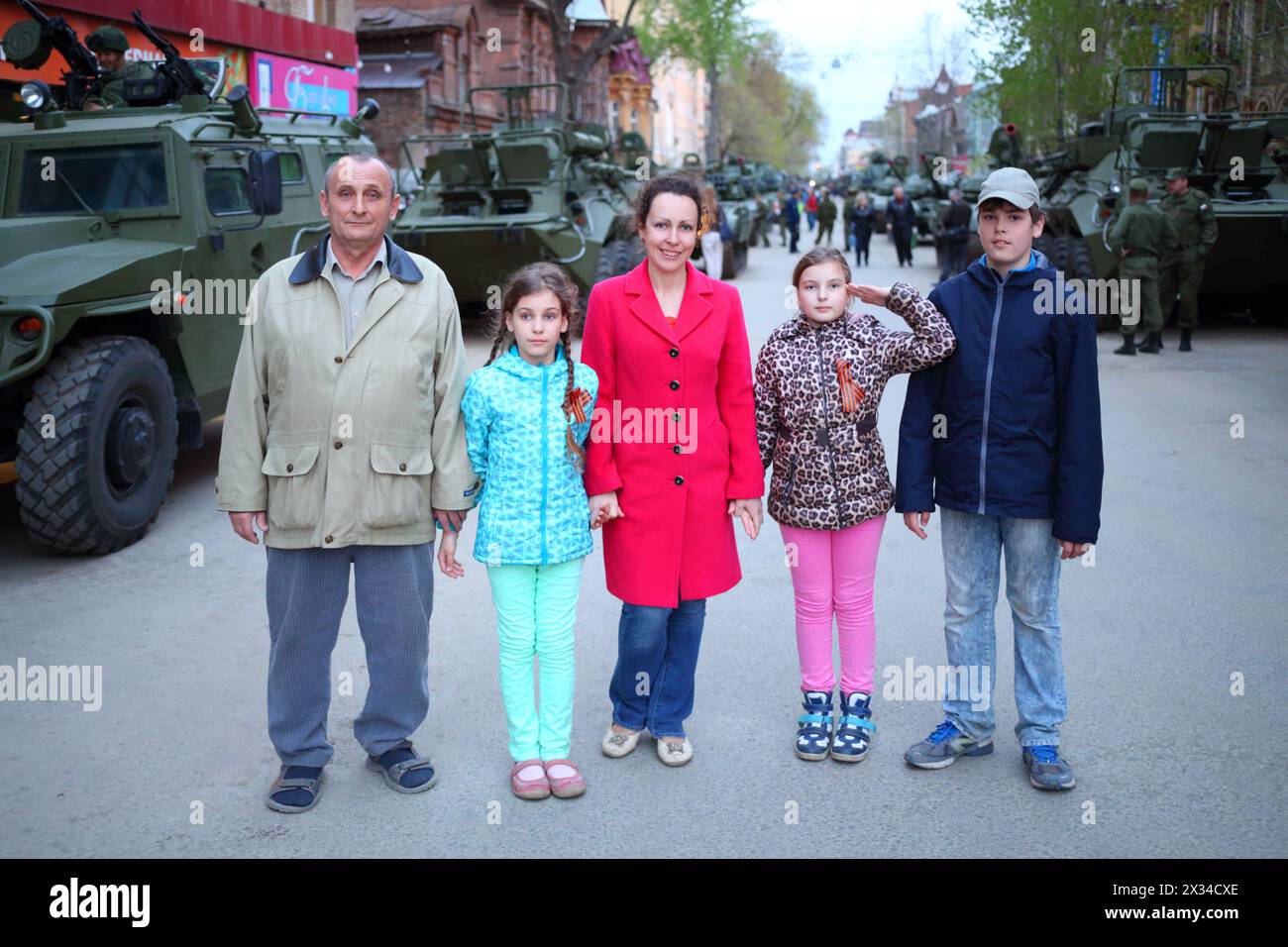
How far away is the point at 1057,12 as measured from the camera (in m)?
24.4

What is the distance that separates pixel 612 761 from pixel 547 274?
1523 mm

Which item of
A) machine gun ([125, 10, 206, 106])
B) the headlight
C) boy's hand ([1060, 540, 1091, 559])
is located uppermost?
machine gun ([125, 10, 206, 106])

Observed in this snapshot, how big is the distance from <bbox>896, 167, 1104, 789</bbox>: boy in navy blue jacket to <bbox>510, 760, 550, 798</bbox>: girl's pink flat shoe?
1120 mm

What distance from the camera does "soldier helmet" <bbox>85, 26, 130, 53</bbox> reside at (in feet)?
29.8

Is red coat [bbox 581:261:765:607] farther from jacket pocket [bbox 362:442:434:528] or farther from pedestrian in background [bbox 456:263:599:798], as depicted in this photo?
jacket pocket [bbox 362:442:434:528]

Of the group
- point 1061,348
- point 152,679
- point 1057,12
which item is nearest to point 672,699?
point 1061,348

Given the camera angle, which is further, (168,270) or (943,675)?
(168,270)

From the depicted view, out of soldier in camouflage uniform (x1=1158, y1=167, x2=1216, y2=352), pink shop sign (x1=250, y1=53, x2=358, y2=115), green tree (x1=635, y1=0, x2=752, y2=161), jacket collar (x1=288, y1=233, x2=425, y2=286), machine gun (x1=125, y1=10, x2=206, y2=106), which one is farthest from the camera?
green tree (x1=635, y1=0, x2=752, y2=161)

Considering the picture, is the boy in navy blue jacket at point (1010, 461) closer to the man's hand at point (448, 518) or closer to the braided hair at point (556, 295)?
the braided hair at point (556, 295)

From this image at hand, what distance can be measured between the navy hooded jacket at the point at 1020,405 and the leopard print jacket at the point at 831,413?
143mm

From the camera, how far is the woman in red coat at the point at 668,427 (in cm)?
389

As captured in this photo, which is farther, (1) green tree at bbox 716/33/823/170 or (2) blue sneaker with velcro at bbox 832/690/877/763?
(1) green tree at bbox 716/33/823/170

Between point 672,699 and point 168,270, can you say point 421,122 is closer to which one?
point 168,270

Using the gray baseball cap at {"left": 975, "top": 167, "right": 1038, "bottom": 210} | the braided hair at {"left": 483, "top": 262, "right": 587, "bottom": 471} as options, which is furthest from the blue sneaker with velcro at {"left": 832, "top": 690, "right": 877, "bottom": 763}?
the gray baseball cap at {"left": 975, "top": 167, "right": 1038, "bottom": 210}
